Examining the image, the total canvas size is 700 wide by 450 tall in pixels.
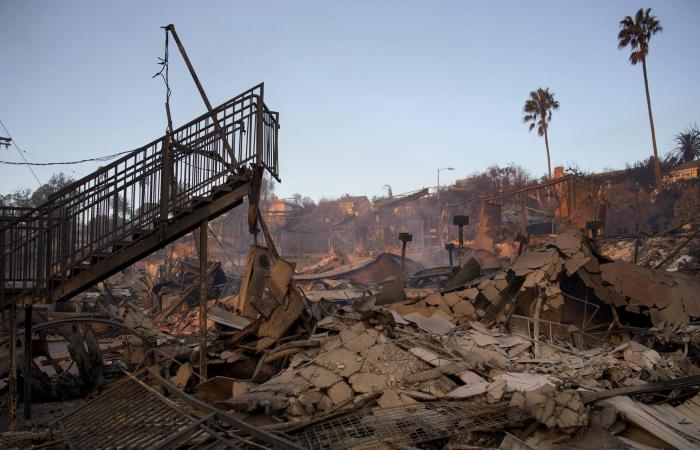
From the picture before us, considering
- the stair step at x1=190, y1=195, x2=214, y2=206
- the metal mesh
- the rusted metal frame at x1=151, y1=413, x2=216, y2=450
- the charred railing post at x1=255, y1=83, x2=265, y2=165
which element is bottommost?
the metal mesh

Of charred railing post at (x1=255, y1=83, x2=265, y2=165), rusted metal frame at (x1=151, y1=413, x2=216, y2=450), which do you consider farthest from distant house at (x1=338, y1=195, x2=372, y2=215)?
rusted metal frame at (x1=151, y1=413, x2=216, y2=450)

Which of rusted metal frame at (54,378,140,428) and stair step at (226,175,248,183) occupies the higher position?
stair step at (226,175,248,183)

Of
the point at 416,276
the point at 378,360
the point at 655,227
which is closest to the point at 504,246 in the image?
the point at 416,276

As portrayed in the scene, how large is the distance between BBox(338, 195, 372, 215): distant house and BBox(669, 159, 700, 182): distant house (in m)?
28.8

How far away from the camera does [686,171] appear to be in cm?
3631

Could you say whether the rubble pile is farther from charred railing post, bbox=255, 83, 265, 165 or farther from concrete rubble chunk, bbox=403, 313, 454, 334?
charred railing post, bbox=255, 83, 265, 165

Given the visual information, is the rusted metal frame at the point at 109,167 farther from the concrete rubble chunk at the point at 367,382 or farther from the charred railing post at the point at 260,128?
the concrete rubble chunk at the point at 367,382

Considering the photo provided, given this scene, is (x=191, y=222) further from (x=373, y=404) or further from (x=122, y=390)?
(x=373, y=404)

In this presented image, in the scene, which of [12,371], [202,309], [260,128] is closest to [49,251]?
[12,371]

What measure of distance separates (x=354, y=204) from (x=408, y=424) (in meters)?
52.6

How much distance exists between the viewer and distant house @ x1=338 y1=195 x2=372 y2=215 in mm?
55594

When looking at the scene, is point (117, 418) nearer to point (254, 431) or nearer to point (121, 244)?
point (254, 431)

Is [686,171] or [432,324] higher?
[686,171]

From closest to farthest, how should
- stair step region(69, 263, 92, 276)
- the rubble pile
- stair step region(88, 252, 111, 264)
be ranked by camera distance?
the rubble pile < stair step region(69, 263, 92, 276) < stair step region(88, 252, 111, 264)
